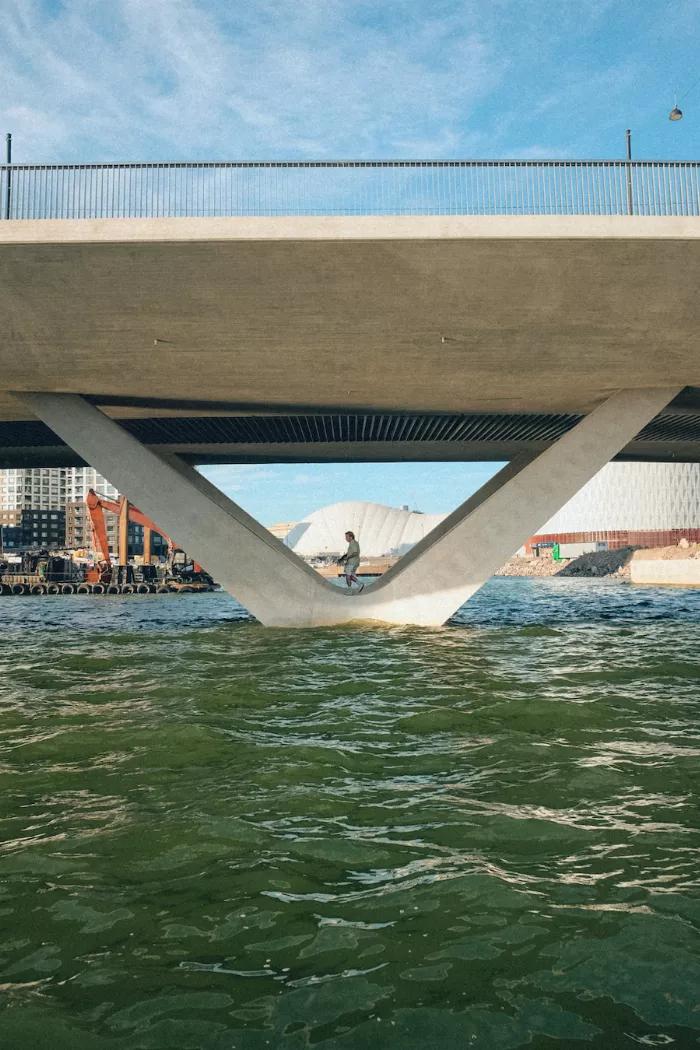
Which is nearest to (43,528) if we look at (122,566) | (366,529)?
(366,529)

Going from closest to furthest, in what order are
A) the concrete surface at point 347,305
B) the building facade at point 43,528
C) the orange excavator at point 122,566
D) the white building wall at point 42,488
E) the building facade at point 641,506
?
the concrete surface at point 347,305 → the orange excavator at point 122,566 → the building facade at point 641,506 → the building facade at point 43,528 → the white building wall at point 42,488

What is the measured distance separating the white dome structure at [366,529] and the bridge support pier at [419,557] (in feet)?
515

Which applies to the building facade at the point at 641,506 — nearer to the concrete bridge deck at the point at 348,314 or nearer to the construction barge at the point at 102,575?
the construction barge at the point at 102,575

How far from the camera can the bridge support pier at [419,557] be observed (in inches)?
769

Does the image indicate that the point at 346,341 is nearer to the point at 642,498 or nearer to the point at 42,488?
the point at 642,498

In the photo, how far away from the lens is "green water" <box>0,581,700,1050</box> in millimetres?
2768

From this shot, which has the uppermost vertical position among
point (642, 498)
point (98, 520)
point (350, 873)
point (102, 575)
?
point (642, 498)

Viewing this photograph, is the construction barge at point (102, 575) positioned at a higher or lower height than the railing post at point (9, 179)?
lower

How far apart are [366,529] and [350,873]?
587 ft

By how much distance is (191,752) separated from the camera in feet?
22.0

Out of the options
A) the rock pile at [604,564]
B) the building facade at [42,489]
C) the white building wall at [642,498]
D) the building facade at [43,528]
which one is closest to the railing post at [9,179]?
the rock pile at [604,564]

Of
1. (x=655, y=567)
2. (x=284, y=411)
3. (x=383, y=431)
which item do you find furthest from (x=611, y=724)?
(x=655, y=567)

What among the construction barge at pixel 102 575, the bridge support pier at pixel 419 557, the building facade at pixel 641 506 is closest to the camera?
the bridge support pier at pixel 419 557

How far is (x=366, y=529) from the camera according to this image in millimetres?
182750
